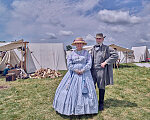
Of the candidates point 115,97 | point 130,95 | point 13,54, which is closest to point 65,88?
point 115,97

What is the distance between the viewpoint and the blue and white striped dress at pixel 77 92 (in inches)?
92.7

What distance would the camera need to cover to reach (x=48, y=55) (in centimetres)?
945

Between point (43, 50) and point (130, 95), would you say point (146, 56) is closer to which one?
point (43, 50)

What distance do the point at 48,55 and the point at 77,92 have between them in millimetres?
7366

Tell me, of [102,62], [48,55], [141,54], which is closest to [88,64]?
[102,62]

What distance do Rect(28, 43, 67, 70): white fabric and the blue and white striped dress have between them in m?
6.84

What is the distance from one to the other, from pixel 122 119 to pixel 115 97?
4.23 feet

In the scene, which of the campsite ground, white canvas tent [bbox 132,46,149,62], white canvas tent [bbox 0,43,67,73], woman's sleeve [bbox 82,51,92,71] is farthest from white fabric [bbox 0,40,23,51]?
white canvas tent [bbox 132,46,149,62]

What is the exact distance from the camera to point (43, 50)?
951cm

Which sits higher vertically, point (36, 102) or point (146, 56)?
point (146, 56)

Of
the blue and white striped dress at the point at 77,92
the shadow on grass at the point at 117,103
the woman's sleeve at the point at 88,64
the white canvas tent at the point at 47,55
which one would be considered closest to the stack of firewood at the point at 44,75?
the white canvas tent at the point at 47,55

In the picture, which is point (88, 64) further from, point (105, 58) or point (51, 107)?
point (51, 107)

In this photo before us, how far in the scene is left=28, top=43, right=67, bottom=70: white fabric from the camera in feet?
30.2

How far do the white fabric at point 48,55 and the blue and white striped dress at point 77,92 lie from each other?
269 inches
